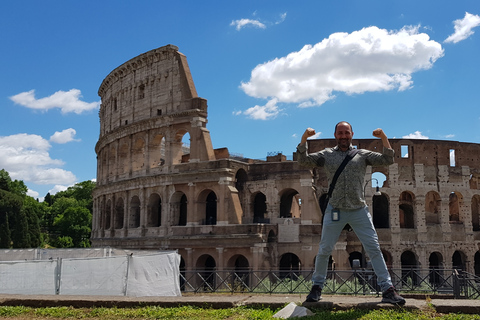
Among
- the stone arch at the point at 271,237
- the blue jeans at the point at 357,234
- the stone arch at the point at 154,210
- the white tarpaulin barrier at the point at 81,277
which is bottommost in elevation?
the white tarpaulin barrier at the point at 81,277

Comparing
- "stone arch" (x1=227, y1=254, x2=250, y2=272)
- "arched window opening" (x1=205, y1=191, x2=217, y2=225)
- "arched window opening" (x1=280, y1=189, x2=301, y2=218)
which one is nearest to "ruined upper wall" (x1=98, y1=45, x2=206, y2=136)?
"arched window opening" (x1=205, y1=191, x2=217, y2=225)

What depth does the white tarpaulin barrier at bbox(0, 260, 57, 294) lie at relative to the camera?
1248 centimetres

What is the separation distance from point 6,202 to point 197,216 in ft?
97.1

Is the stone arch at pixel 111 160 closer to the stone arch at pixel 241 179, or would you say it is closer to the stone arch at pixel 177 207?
the stone arch at pixel 177 207

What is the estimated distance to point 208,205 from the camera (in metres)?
33.5

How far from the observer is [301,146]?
6836mm

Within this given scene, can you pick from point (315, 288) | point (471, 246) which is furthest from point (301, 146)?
point (471, 246)

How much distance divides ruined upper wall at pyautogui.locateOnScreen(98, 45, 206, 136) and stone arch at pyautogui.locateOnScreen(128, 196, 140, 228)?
5648mm

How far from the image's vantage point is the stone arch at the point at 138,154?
35.0m

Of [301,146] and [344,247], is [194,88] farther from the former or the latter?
[301,146]

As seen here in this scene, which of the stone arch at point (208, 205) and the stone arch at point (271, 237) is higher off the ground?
the stone arch at point (208, 205)

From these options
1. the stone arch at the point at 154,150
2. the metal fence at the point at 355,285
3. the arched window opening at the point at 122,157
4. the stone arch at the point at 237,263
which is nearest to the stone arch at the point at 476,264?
the stone arch at the point at 237,263

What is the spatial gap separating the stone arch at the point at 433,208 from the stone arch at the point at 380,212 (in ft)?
9.30

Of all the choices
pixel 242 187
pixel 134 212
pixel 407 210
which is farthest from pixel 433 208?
pixel 134 212
